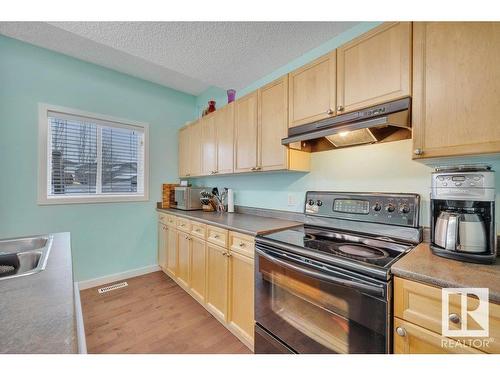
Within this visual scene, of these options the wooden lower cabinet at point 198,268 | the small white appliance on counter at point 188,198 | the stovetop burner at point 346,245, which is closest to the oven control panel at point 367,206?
the stovetop burner at point 346,245

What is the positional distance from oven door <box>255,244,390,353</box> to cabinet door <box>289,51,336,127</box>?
0.98 meters

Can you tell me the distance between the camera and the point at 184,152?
10.3 ft

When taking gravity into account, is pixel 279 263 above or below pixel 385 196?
below

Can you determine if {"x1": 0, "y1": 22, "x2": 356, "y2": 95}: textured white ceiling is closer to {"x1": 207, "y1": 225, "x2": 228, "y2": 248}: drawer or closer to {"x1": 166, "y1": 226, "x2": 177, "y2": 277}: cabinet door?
{"x1": 207, "y1": 225, "x2": 228, "y2": 248}: drawer

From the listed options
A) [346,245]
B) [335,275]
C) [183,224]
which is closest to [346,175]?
[346,245]

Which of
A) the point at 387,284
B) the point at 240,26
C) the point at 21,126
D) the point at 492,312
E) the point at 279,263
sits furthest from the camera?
the point at 21,126

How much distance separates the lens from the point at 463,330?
29.7 inches

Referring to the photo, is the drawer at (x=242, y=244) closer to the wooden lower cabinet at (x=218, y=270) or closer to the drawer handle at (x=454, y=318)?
the wooden lower cabinet at (x=218, y=270)

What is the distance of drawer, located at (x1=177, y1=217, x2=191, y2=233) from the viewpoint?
7.63ft

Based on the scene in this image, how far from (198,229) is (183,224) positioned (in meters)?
0.37

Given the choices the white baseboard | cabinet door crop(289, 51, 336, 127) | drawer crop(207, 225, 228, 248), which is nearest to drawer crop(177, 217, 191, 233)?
drawer crop(207, 225, 228, 248)
